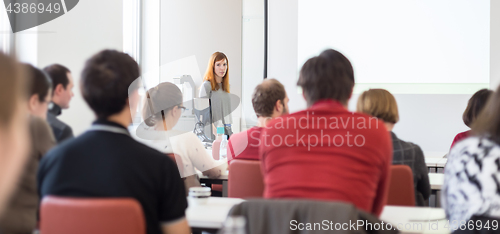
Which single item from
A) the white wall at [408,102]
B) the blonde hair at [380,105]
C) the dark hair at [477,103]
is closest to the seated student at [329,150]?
the blonde hair at [380,105]

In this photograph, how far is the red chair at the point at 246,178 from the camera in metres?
2.21

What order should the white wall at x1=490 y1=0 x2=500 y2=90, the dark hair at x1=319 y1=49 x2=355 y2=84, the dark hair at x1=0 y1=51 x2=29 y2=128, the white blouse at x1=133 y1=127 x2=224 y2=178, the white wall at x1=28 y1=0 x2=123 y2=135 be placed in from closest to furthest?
the dark hair at x1=0 y1=51 x2=29 y2=128 < the dark hair at x1=319 y1=49 x2=355 y2=84 < the white blouse at x1=133 y1=127 x2=224 y2=178 < the white wall at x1=28 y1=0 x2=123 y2=135 < the white wall at x1=490 y1=0 x2=500 y2=90

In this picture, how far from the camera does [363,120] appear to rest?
Answer: 4.72 feet

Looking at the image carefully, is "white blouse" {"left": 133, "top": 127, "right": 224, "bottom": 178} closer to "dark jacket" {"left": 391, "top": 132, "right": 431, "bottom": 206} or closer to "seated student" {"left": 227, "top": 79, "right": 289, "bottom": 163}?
"seated student" {"left": 227, "top": 79, "right": 289, "bottom": 163}

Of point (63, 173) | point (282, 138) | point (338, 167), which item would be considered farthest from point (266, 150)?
point (63, 173)

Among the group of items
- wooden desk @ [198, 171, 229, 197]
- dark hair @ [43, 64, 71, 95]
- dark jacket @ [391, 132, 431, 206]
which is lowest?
wooden desk @ [198, 171, 229, 197]

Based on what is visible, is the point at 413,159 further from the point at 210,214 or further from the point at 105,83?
the point at 105,83

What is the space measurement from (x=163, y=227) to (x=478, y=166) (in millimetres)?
995

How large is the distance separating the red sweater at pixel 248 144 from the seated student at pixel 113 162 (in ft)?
3.91

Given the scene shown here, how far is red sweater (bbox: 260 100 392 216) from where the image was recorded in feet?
4.50

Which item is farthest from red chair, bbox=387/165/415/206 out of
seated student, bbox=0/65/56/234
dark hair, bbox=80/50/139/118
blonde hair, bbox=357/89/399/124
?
seated student, bbox=0/65/56/234

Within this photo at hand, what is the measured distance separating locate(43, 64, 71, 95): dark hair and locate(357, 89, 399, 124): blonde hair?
154 cm

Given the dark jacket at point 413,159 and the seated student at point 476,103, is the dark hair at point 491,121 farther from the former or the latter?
the seated student at point 476,103

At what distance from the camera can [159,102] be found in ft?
7.83
